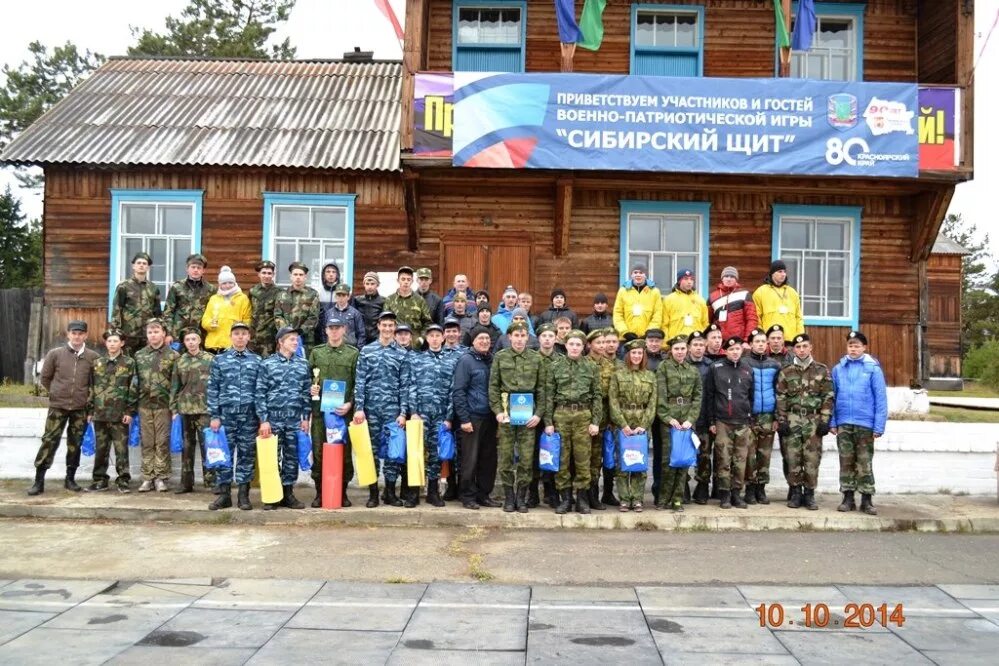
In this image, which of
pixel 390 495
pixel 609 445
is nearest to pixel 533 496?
pixel 609 445

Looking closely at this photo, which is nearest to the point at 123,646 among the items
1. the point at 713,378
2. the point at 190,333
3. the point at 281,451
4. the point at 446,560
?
the point at 446,560

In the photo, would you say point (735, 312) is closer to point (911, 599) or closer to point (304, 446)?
point (911, 599)

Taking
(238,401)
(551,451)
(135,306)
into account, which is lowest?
(551,451)

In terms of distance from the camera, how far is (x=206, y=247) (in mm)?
13094

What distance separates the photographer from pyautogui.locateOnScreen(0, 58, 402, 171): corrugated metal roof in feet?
42.0

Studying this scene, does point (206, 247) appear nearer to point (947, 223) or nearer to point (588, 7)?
point (588, 7)

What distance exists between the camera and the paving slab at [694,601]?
553cm

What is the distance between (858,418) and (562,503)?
3.27 m

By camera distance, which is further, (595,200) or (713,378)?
(595,200)

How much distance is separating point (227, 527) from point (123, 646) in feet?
10.8

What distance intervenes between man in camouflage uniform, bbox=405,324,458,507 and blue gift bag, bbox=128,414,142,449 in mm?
3396

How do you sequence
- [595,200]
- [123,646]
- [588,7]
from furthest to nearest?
[595,200] < [588,7] < [123,646]

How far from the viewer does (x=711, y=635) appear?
16.6 ft

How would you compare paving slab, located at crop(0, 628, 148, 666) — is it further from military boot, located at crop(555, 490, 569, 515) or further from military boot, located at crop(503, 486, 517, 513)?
military boot, located at crop(555, 490, 569, 515)
